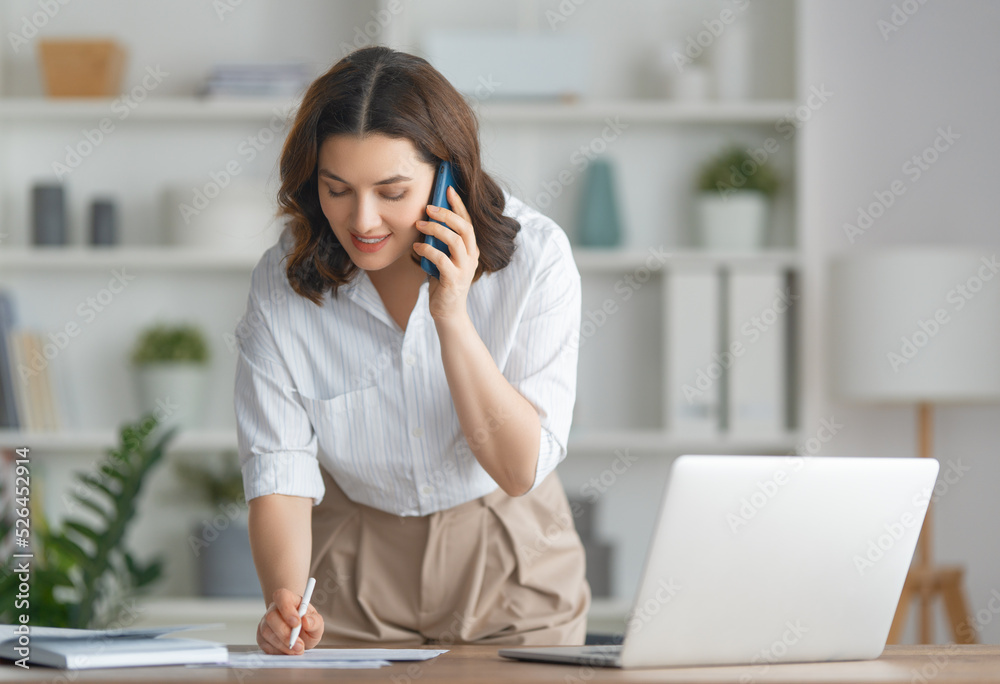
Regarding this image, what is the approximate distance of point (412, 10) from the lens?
10.2 feet

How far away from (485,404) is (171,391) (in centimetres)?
200

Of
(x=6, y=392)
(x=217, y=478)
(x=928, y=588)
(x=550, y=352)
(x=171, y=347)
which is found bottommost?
(x=928, y=588)

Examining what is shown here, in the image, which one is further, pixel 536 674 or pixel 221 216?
pixel 221 216

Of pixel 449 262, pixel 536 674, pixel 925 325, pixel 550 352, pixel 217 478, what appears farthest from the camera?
pixel 217 478

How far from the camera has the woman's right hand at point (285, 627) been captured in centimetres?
109

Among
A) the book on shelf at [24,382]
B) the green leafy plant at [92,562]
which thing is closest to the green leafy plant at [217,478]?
the green leafy plant at [92,562]

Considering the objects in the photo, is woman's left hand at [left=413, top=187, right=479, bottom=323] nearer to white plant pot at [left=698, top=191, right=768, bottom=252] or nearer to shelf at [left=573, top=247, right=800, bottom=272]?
shelf at [left=573, top=247, right=800, bottom=272]

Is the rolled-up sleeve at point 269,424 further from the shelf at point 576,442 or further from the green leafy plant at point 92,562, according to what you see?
the shelf at point 576,442

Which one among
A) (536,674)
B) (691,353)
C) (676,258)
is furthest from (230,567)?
(536,674)

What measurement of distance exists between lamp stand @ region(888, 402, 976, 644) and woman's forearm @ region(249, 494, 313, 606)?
75.7 inches

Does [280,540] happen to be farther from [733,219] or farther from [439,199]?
[733,219]

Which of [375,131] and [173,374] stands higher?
[375,131]

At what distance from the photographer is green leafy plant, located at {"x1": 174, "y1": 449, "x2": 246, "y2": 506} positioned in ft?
9.92

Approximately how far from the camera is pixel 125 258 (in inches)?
117
